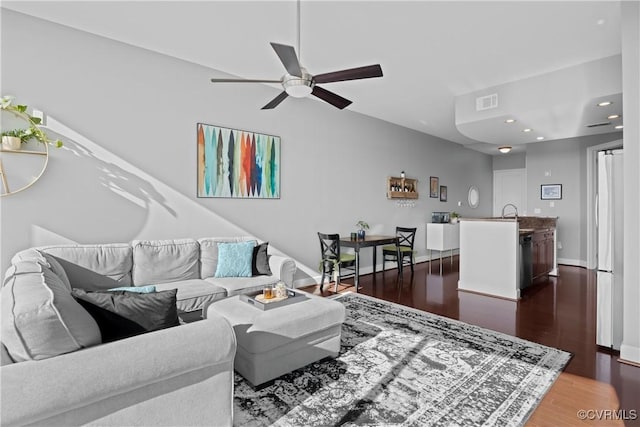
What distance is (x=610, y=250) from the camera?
124 inches

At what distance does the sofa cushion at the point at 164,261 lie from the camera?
3492 mm

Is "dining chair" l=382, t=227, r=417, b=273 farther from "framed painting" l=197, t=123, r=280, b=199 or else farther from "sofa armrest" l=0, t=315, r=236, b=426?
"sofa armrest" l=0, t=315, r=236, b=426

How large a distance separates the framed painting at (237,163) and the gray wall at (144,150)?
0.11 meters

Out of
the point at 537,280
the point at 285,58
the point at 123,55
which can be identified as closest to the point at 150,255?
the point at 123,55

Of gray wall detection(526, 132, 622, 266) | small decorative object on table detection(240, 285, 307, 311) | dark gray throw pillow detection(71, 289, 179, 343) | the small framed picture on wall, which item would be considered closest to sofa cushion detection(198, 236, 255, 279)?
small decorative object on table detection(240, 285, 307, 311)

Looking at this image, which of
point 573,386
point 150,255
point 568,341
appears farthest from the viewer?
point 150,255

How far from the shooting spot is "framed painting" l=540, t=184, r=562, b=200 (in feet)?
24.4

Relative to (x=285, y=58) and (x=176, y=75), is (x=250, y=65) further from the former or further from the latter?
(x=285, y=58)

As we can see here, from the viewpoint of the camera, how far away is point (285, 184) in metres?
5.12

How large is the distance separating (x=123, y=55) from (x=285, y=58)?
2.33 metres

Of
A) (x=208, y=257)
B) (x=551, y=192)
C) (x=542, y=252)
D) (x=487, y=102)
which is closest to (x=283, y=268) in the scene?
(x=208, y=257)

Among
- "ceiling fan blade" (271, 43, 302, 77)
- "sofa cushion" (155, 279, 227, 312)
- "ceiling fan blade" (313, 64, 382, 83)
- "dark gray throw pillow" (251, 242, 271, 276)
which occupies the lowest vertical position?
"sofa cushion" (155, 279, 227, 312)

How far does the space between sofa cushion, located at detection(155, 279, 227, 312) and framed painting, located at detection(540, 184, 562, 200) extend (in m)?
A: 7.50

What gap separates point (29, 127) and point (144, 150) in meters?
1.00
